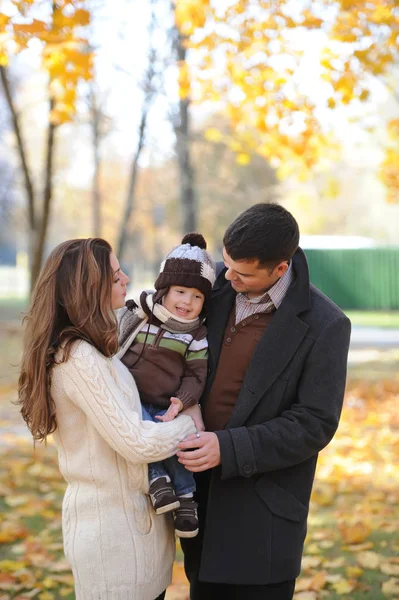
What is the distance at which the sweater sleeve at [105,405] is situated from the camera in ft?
8.11

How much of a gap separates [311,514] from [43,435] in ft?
12.0

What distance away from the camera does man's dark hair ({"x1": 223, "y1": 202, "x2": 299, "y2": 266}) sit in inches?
103

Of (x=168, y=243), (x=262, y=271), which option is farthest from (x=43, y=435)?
(x=168, y=243)

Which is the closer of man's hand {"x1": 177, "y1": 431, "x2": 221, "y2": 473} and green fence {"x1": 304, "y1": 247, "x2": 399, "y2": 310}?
man's hand {"x1": 177, "y1": 431, "x2": 221, "y2": 473}

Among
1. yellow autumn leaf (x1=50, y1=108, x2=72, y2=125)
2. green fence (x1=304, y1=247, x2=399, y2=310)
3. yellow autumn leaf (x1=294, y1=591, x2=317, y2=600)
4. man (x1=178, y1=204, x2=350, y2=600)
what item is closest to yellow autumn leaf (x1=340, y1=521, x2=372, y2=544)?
yellow autumn leaf (x1=294, y1=591, x2=317, y2=600)

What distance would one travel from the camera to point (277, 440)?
262 cm

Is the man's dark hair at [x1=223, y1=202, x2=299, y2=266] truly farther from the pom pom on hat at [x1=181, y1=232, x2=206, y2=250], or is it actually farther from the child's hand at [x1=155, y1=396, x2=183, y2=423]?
the child's hand at [x1=155, y1=396, x2=183, y2=423]

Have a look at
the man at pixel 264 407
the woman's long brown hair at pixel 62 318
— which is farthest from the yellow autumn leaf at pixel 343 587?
the woman's long brown hair at pixel 62 318

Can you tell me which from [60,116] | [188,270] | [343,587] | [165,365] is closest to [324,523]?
[343,587]

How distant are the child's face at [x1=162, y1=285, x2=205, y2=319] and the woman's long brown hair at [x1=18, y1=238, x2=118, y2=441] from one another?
1.06 ft

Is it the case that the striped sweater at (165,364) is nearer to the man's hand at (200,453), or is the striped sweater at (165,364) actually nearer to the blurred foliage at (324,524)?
the man's hand at (200,453)

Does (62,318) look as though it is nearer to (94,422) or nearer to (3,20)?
(94,422)

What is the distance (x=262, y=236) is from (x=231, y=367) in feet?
1.71

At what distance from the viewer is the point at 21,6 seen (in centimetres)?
518
